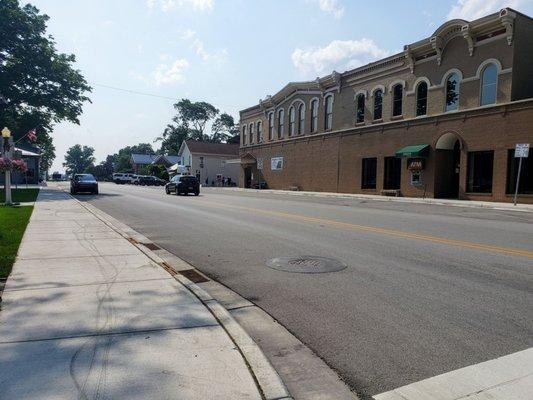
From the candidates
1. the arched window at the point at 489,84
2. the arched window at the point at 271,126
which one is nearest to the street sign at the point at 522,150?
the arched window at the point at 489,84

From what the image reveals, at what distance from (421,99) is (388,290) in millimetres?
27715

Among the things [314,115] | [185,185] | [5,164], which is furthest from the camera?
Result: [314,115]

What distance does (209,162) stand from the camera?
7519 centimetres

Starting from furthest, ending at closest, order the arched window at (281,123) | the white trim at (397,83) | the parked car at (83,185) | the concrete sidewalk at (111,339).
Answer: the arched window at (281,123), the parked car at (83,185), the white trim at (397,83), the concrete sidewalk at (111,339)

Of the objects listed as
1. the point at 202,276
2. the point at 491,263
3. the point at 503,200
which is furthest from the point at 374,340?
the point at 503,200

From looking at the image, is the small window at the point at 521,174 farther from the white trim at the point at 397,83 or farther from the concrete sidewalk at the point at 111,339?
the concrete sidewalk at the point at 111,339

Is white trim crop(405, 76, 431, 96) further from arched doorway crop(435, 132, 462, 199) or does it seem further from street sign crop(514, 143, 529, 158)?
street sign crop(514, 143, 529, 158)

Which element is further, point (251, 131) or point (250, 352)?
point (251, 131)

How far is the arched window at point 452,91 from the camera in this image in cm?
2819

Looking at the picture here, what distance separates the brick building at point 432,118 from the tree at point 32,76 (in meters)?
21.0

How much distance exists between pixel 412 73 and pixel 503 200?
11.4 meters

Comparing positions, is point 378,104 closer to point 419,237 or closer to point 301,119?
point 301,119

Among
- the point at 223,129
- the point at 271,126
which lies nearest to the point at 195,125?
the point at 223,129

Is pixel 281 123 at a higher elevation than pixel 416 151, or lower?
higher
